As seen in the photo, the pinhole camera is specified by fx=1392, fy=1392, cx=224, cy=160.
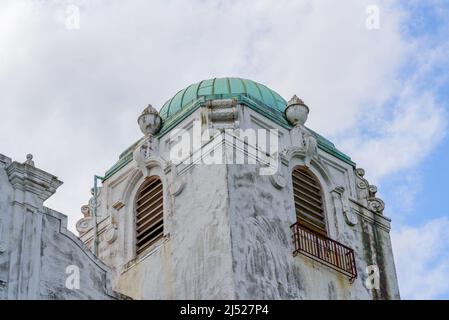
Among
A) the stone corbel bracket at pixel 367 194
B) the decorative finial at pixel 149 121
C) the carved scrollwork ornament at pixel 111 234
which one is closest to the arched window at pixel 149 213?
the carved scrollwork ornament at pixel 111 234

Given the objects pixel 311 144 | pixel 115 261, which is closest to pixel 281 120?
pixel 311 144

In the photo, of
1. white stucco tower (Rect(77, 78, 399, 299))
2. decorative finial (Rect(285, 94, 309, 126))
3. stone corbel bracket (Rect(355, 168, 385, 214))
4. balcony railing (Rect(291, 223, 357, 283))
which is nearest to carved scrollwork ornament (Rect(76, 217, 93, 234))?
white stucco tower (Rect(77, 78, 399, 299))

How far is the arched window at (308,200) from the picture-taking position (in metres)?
38.9

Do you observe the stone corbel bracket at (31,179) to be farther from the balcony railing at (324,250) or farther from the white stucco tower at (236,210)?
the balcony railing at (324,250)

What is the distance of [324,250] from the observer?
124 ft

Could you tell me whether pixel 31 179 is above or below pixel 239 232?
above

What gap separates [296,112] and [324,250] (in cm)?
485

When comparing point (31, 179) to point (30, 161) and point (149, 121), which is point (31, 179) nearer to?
point (30, 161)

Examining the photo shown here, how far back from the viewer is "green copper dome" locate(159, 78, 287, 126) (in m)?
40.6

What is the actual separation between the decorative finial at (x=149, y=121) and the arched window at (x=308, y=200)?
4303 millimetres

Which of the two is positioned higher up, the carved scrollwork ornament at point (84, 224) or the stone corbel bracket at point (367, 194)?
the stone corbel bracket at point (367, 194)

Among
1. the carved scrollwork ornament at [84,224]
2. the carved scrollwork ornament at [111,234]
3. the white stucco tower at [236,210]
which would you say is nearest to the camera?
the white stucco tower at [236,210]

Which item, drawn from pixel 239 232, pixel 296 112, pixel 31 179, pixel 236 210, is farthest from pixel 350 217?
pixel 31 179

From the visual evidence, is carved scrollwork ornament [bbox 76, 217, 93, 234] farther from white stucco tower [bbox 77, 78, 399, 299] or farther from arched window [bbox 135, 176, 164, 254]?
arched window [bbox 135, 176, 164, 254]
